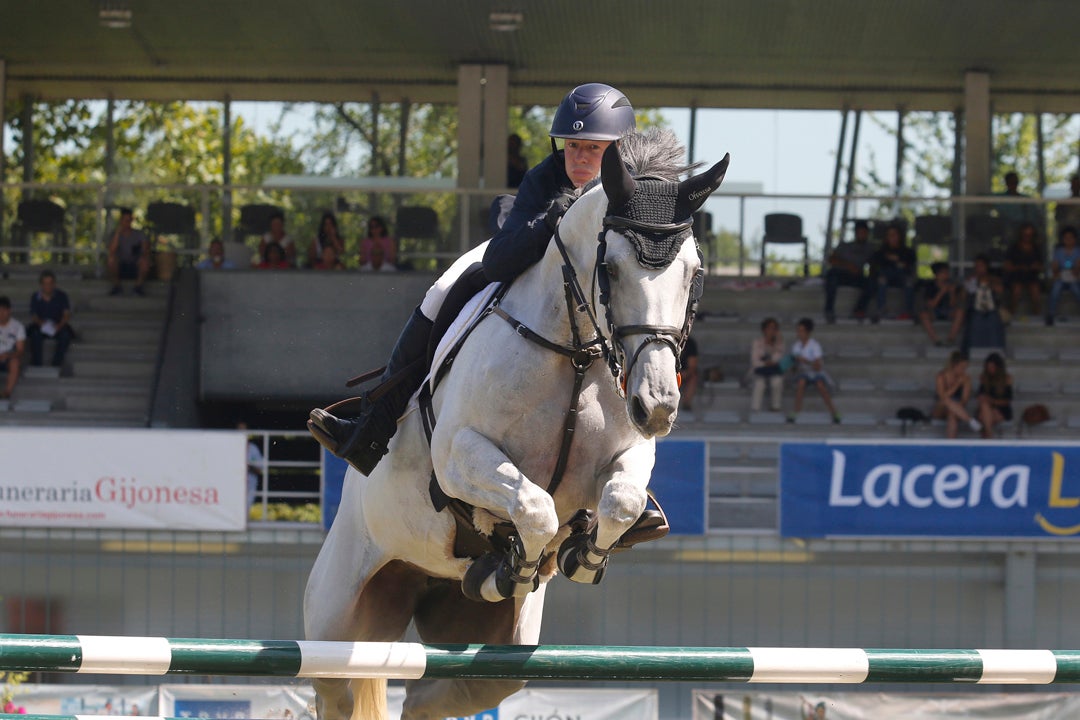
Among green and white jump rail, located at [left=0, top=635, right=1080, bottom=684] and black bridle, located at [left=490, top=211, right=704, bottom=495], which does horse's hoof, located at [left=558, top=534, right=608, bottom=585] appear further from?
green and white jump rail, located at [left=0, top=635, right=1080, bottom=684]

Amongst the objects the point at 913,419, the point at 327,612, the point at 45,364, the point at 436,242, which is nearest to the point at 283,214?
the point at 436,242

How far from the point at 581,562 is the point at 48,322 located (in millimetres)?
12571

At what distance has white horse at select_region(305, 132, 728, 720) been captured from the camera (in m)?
4.10

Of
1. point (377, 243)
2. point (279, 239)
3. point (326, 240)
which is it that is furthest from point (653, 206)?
point (279, 239)

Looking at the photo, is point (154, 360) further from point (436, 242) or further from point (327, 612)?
point (327, 612)

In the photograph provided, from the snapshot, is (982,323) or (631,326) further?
(982,323)

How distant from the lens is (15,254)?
1755 cm

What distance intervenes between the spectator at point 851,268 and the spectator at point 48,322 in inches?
328

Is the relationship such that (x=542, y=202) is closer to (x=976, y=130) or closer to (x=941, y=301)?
(x=941, y=301)

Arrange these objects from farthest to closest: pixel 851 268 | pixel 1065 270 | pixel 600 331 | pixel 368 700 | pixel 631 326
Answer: pixel 851 268 < pixel 1065 270 < pixel 368 700 < pixel 600 331 < pixel 631 326

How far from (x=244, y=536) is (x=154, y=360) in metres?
4.98

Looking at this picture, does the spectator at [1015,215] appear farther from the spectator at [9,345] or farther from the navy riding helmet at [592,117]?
the navy riding helmet at [592,117]

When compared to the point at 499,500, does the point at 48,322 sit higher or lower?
higher

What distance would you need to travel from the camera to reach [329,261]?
1565cm
